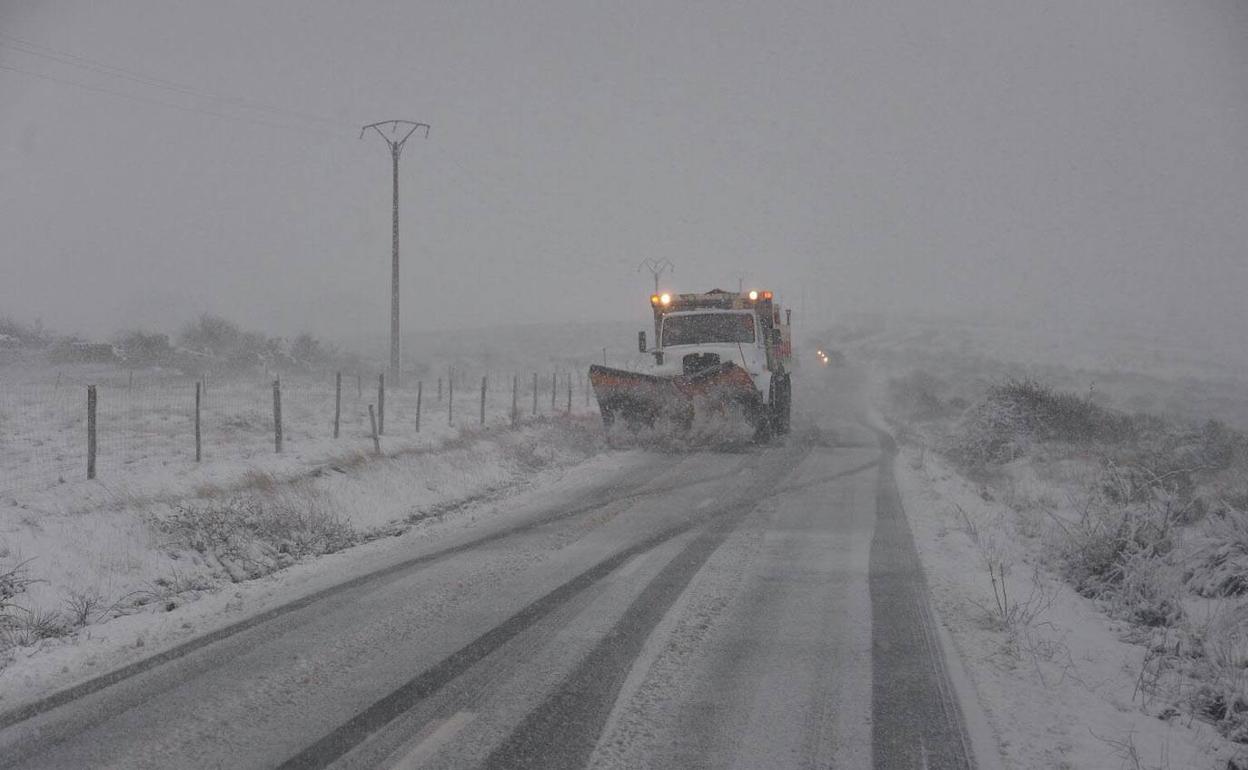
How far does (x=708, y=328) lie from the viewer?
61.4 ft

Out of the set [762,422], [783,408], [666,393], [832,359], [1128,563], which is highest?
[832,359]

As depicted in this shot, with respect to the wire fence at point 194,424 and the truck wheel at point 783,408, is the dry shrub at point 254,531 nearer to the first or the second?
the wire fence at point 194,424

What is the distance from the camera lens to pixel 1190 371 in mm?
53906

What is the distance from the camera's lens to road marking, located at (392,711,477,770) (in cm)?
352

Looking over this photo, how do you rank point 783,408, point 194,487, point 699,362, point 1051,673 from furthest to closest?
1. point 783,408
2. point 699,362
3. point 194,487
4. point 1051,673

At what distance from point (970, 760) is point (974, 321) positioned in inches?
5127

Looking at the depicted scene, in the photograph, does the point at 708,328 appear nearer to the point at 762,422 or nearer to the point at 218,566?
the point at 762,422

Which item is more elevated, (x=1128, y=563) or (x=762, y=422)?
(x=762, y=422)

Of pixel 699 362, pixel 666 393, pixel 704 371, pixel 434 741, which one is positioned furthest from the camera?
pixel 699 362

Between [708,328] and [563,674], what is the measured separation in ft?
48.0

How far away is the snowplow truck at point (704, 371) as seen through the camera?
16641 mm

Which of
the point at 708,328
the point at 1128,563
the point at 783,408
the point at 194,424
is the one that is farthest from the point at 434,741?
the point at 194,424

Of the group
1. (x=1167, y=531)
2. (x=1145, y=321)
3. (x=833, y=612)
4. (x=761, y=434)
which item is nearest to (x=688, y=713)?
(x=833, y=612)

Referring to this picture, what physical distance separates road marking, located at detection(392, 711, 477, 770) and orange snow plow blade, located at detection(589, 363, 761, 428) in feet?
42.0
